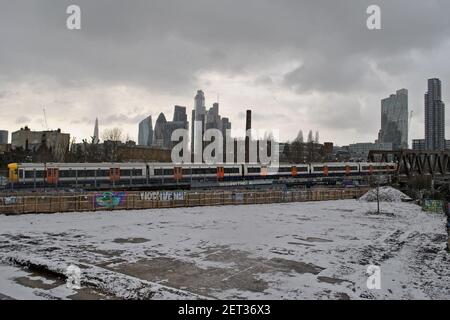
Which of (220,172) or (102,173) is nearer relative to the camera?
(102,173)

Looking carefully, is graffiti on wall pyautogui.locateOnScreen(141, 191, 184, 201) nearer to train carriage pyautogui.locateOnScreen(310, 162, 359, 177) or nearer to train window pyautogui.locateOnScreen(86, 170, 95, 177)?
train window pyautogui.locateOnScreen(86, 170, 95, 177)

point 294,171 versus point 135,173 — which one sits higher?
point 135,173

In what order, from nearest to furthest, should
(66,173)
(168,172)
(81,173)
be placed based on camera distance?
1. (66,173)
2. (81,173)
3. (168,172)

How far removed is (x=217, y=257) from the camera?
50.7 ft

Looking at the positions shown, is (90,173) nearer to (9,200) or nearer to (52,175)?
(52,175)

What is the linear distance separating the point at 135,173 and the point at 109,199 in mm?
14459

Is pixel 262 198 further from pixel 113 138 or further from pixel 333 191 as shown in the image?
pixel 113 138

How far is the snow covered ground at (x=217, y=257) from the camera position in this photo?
36.2ft

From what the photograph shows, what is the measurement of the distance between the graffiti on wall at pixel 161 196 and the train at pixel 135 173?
38.2 ft

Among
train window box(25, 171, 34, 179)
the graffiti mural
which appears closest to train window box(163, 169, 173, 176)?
the graffiti mural

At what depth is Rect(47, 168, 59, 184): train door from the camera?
39.9 metres

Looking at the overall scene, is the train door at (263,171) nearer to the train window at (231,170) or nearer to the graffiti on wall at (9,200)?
the train window at (231,170)

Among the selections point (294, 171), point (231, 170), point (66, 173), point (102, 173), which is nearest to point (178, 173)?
point (231, 170)
